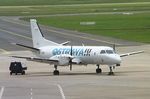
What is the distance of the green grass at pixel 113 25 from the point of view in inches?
4222

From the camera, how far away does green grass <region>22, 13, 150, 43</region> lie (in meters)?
107

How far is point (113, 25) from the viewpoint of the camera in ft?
414

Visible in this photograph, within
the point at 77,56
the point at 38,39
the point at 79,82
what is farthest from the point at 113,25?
the point at 79,82

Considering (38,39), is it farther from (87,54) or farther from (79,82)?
(79,82)

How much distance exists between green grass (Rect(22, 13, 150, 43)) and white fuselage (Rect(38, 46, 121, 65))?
41.4 m

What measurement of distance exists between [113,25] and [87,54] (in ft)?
233

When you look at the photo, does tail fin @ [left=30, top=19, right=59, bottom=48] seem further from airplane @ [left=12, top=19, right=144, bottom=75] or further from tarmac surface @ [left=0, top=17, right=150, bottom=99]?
tarmac surface @ [left=0, top=17, right=150, bottom=99]

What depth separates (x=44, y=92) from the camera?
3947 centimetres

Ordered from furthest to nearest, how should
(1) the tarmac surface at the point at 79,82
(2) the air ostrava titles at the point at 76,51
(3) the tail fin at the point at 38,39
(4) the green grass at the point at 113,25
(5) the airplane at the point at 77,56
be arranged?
(4) the green grass at the point at 113,25, (3) the tail fin at the point at 38,39, (2) the air ostrava titles at the point at 76,51, (5) the airplane at the point at 77,56, (1) the tarmac surface at the point at 79,82

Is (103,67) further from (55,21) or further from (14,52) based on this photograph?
(55,21)

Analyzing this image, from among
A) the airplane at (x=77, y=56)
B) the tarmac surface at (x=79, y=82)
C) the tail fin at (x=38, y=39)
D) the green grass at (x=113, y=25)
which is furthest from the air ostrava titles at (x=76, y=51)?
the green grass at (x=113, y=25)

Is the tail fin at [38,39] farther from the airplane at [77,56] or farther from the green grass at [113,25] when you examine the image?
the green grass at [113,25]

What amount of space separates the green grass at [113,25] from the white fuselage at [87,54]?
136ft

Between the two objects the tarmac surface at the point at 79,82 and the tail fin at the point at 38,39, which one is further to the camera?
the tail fin at the point at 38,39
